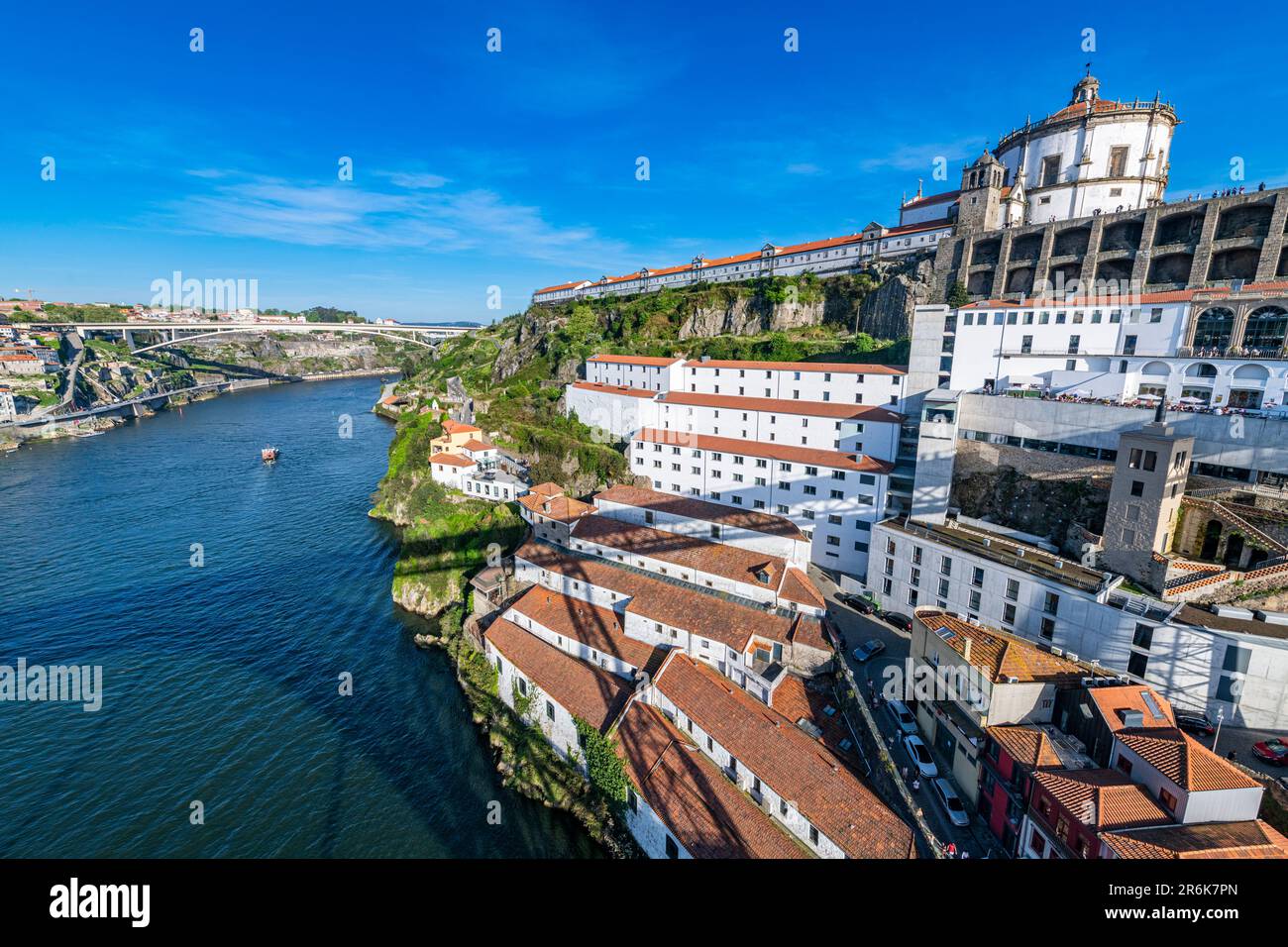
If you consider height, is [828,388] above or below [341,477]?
above

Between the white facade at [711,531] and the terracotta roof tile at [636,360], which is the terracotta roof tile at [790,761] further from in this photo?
the terracotta roof tile at [636,360]

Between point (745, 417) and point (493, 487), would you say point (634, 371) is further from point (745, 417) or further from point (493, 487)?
point (493, 487)

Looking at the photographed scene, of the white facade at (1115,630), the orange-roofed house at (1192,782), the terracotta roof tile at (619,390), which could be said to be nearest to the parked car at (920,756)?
the orange-roofed house at (1192,782)

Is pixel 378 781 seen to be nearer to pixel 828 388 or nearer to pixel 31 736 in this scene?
pixel 31 736

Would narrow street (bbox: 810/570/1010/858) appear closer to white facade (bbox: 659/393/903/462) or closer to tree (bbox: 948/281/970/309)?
white facade (bbox: 659/393/903/462)

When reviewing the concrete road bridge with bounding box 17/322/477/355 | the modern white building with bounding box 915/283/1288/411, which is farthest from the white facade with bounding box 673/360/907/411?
the concrete road bridge with bounding box 17/322/477/355
